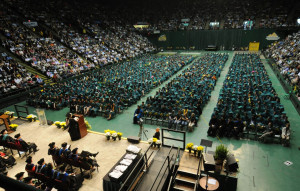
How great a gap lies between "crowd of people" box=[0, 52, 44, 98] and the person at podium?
13779 mm

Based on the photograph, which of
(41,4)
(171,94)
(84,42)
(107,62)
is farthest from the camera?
(41,4)

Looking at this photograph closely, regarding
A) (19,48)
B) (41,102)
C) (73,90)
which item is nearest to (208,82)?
(73,90)

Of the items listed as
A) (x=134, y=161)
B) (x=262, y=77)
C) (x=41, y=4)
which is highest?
(x=41, y=4)

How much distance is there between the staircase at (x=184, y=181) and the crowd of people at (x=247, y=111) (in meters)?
5.04

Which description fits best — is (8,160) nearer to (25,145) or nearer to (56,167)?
(25,145)

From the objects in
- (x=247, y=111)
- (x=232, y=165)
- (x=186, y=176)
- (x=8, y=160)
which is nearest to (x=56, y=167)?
(x=8, y=160)

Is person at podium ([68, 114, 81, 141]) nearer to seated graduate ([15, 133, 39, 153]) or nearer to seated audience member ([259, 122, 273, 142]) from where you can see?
seated graduate ([15, 133, 39, 153])

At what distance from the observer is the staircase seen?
8.52m

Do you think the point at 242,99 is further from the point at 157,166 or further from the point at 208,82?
the point at 157,166

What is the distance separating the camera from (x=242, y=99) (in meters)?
16.8

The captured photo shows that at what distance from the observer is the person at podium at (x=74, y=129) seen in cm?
1072

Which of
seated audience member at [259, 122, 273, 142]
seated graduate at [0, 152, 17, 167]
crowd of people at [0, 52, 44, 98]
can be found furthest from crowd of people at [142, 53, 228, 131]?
crowd of people at [0, 52, 44, 98]

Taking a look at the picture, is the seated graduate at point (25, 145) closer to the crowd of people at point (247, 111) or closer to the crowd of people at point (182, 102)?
the crowd of people at point (182, 102)

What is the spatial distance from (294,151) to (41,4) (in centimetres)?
5024
